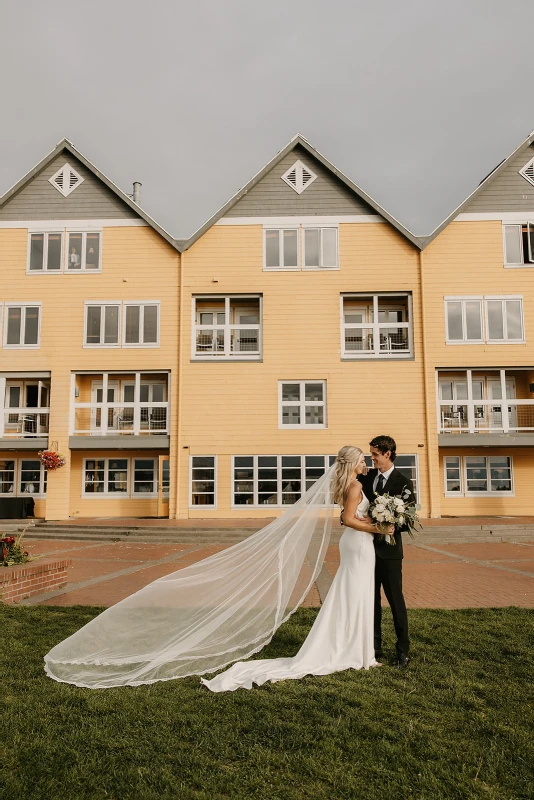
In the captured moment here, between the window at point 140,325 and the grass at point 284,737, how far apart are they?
59.2 feet

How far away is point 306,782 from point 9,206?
81.1 ft

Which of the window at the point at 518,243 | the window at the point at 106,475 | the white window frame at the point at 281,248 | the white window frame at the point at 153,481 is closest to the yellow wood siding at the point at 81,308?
the window at the point at 106,475

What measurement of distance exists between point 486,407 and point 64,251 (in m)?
17.4

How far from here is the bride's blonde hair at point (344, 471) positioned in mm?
5836

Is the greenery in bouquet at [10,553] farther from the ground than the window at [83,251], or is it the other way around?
the window at [83,251]

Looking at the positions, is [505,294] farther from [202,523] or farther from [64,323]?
[64,323]

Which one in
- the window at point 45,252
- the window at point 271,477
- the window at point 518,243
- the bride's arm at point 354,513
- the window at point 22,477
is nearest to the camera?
the bride's arm at point 354,513

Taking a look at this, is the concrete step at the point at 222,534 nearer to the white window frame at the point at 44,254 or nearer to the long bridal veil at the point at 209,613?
the white window frame at the point at 44,254

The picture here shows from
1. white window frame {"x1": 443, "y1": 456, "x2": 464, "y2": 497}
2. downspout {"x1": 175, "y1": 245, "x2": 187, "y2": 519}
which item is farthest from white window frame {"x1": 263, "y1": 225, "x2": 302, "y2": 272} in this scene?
white window frame {"x1": 443, "y1": 456, "x2": 464, "y2": 497}

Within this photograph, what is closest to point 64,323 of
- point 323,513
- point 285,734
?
point 323,513

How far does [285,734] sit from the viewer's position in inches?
163

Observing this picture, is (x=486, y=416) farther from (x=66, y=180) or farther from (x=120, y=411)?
(x=66, y=180)

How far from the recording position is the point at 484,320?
22.6 m

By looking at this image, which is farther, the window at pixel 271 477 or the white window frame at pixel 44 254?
the white window frame at pixel 44 254
